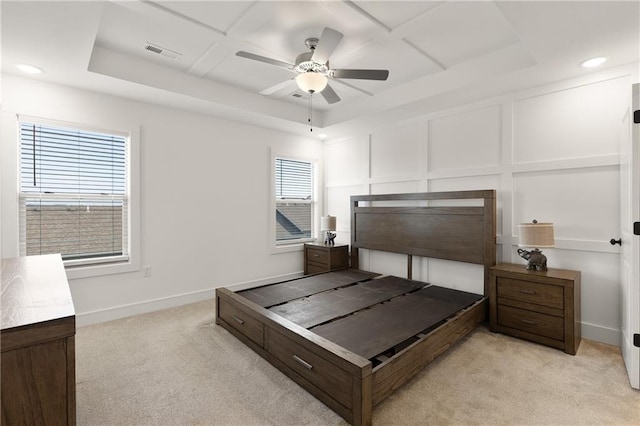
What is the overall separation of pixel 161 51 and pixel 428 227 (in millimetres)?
3541

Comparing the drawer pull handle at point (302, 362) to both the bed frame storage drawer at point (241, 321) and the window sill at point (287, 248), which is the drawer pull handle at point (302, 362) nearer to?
the bed frame storage drawer at point (241, 321)

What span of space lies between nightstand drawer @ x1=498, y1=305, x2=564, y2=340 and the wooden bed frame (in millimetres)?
219

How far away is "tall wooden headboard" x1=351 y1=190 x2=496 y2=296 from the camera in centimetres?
343

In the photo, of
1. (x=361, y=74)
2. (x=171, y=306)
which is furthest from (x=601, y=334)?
(x=171, y=306)

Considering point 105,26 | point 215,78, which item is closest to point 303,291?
point 215,78

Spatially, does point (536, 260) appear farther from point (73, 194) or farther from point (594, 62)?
point (73, 194)

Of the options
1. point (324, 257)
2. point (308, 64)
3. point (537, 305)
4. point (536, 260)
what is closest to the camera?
point (308, 64)

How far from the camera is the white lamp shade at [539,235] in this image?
9.30ft

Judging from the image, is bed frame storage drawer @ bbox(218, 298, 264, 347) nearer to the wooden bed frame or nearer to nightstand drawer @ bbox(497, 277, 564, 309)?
the wooden bed frame

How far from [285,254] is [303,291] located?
5.68ft

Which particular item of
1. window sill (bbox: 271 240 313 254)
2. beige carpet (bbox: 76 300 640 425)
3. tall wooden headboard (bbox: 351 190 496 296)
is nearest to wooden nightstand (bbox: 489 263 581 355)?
beige carpet (bbox: 76 300 640 425)

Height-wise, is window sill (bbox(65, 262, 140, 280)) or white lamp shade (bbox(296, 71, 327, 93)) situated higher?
white lamp shade (bbox(296, 71, 327, 93))

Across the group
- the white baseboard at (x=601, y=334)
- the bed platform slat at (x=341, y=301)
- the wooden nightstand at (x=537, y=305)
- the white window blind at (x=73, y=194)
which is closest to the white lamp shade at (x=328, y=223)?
the bed platform slat at (x=341, y=301)

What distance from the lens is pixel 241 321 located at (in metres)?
2.84
